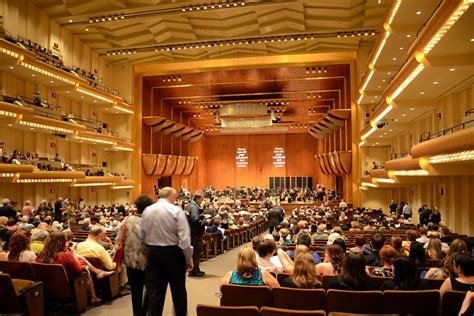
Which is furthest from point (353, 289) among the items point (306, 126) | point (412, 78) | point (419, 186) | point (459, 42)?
point (306, 126)

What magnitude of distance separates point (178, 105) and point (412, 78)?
23609 millimetres

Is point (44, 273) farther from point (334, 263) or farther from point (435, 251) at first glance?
point (435, 251)

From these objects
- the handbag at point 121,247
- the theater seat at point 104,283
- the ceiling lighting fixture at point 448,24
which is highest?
the ceiling lighting fixture at point 448,24

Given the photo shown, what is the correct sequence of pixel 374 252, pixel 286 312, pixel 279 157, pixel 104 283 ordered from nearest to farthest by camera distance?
pixel 286 312
pixel 374 252
pixel 104 283
pixel 279 157

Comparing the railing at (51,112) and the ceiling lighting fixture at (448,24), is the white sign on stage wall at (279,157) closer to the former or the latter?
the railing at (51,112)

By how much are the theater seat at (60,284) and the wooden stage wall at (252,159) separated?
34.8 meters

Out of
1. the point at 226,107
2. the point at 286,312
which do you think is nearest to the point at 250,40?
the point at 226,107

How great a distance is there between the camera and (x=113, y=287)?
22.0 ft

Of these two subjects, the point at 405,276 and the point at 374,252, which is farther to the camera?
the point at 374,252

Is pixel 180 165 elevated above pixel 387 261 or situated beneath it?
elevated above

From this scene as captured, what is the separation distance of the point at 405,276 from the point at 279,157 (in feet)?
126

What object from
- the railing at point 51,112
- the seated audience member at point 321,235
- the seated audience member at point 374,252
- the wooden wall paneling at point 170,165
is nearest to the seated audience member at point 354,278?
the seated audience member at point 374,252

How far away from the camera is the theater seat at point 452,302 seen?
3902 millimetres

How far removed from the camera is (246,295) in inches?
170
